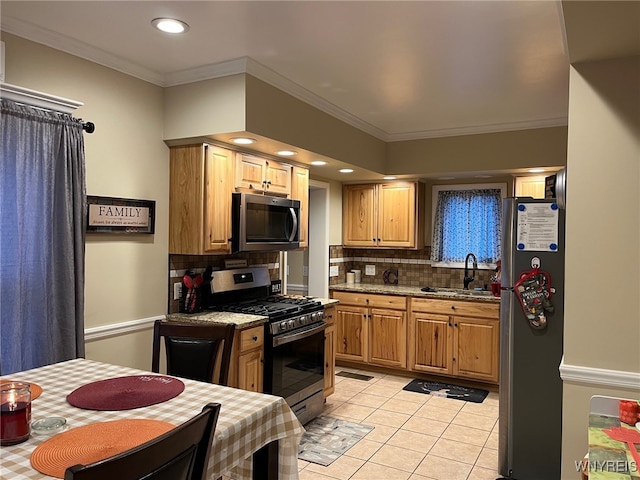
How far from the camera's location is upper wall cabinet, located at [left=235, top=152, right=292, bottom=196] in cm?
350

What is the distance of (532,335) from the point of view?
290 cm

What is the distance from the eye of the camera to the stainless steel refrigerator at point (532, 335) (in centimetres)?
285

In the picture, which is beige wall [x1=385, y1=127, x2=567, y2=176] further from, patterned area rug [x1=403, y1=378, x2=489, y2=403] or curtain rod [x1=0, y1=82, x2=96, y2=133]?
curtain rod [x1=0, y1=82, x2=96, y2=133]

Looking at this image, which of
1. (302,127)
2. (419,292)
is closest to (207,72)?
(302,127)

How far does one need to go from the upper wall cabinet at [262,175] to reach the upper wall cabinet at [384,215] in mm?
1628

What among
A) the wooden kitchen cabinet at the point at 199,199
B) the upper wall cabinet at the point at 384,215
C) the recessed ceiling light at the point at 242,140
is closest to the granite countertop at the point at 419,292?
the upper wall cabinet at the point at 384,215

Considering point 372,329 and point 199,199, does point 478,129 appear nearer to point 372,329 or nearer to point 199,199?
point 372,329

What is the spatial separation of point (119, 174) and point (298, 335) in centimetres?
165

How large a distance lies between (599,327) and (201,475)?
175 cm

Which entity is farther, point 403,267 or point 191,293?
point 403,267

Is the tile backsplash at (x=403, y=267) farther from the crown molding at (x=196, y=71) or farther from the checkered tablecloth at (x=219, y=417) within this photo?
the checkered tablecloth at (x=219, y=417)

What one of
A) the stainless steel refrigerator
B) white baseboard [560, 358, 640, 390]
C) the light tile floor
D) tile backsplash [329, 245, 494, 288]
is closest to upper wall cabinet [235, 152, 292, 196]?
tile backsplash [329, 245, 494, 288]

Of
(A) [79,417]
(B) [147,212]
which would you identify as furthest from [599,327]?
(B) [147,212]

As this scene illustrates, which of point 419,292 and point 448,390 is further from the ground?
point 419,292
